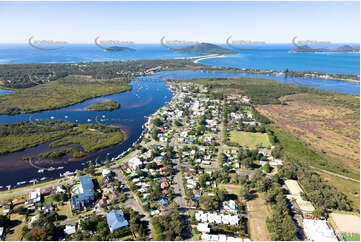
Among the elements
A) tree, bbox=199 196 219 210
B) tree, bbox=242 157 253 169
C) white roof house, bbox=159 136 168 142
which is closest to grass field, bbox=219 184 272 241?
tree, bbox=199 196 219 210

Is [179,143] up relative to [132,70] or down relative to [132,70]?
down

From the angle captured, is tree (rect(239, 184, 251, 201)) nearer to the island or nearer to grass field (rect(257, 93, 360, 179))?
grass field (rect(257, 93, 360, 179))

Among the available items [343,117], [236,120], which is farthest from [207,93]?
[343,117]

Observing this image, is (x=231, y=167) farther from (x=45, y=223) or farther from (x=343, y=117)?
(x=343, y=117)

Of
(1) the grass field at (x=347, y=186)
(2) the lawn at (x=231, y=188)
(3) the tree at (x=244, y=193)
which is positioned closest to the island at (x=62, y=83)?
(2) the lawn at (x=231, y=188)

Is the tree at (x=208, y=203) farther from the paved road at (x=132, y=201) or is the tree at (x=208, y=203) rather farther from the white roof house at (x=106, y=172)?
the white roof house at (x=106, y=172)

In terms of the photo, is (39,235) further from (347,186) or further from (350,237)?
(347,186)
